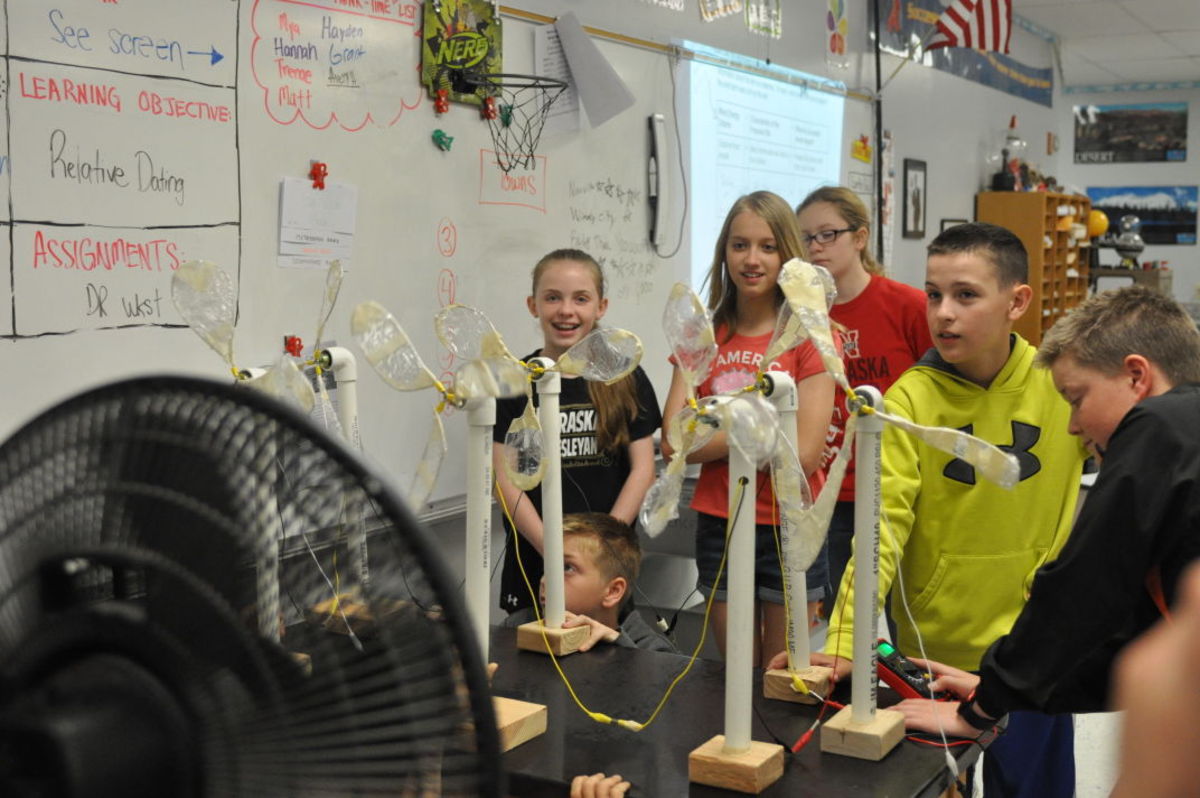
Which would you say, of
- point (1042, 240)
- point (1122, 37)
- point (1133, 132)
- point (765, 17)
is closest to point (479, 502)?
point (765, 17)

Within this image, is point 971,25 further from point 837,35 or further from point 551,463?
point 551,463

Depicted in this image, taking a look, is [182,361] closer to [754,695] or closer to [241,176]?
[241,176]

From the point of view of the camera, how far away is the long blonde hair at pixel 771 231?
2.48m

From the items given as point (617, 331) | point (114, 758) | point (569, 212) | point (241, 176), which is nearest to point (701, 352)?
point (617, 331)

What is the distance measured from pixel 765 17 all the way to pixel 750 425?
3535mm

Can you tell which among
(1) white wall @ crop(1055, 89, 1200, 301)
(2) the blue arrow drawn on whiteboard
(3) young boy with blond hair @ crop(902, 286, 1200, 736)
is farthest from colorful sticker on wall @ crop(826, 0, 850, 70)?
(1) white wall @ crop(1055, 89, 1200, 301)

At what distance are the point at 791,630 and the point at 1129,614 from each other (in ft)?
1.28

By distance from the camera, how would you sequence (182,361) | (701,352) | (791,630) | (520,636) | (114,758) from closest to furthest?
(114,758) < (701,352) < (791,630) < (520,636) < (182,361)

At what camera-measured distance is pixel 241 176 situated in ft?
7.99

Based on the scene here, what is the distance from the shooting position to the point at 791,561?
1.37 metres

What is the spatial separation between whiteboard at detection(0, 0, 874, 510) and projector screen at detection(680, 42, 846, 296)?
52 centimetres

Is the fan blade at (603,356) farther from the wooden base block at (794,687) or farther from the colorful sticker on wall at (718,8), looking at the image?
the colorful sticker on wall at (718,8)

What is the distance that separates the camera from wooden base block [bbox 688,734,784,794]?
1.21 metres

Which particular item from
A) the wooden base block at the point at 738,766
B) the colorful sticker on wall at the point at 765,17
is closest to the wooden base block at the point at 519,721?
the wooden base block at the point at 738,766
